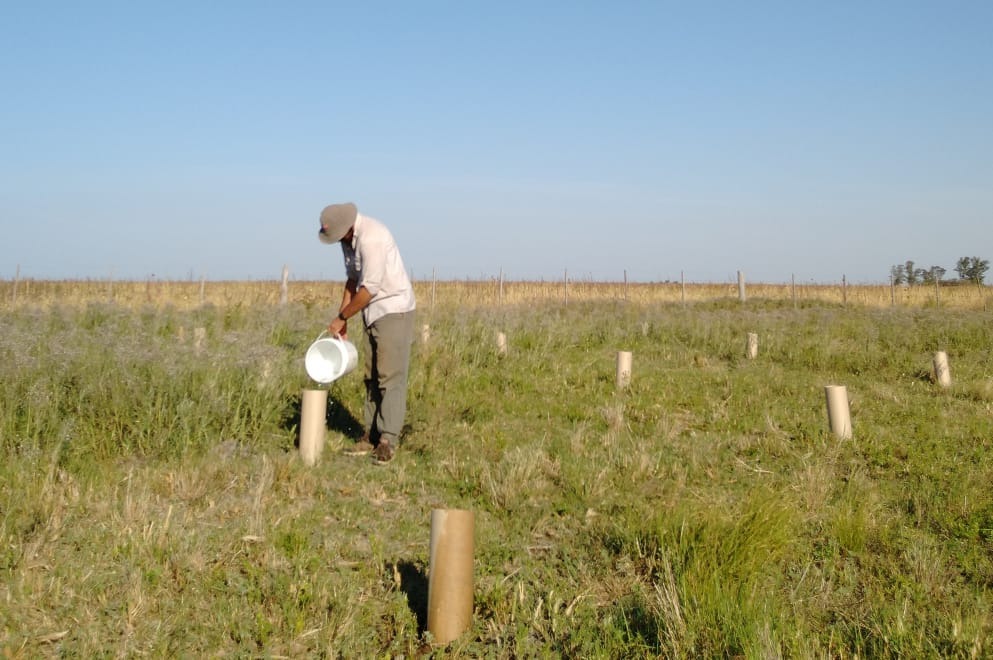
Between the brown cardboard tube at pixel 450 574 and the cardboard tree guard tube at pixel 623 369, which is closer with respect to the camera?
the brown cardboard tube at pixel 450 574

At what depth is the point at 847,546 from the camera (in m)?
4.13

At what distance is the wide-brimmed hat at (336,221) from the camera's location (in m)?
5.58

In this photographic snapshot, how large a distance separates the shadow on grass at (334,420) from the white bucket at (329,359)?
0.54 m

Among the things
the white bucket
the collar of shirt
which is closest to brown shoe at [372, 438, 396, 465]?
the white bucket

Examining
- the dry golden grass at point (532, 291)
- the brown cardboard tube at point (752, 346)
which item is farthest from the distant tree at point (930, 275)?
the brown cardboard tube at point (752, 346)

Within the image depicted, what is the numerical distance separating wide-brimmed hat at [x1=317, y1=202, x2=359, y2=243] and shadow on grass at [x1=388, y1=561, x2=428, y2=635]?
2.70 m

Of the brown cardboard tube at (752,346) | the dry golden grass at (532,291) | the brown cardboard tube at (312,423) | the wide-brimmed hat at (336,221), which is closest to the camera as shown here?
the brown cardboard tube at (312,423)

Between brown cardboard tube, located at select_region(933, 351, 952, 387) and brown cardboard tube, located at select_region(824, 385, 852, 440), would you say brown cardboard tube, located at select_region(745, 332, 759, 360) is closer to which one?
brown cardboard tube, located at select_region(933, 351, 952, 387)

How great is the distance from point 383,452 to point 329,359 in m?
0.98

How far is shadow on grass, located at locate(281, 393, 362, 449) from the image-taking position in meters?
6.37

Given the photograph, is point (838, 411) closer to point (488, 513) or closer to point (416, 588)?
point (488, 513)

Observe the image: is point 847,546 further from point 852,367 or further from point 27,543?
point 852,367

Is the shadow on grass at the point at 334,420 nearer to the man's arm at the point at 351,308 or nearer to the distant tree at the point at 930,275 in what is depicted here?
the man's arm at the point at 351,308

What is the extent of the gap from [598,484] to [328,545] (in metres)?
1.81
